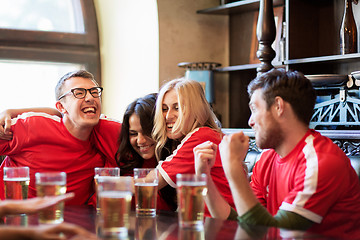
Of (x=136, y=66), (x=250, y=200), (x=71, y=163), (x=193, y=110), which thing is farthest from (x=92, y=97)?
(x=136, y=66)

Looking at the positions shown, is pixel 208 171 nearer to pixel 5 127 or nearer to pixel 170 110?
pixel 170 110

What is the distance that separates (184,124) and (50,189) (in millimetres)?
925

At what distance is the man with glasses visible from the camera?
2586 millimetres

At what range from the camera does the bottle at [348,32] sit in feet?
11.5

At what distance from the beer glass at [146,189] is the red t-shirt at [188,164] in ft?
1.40

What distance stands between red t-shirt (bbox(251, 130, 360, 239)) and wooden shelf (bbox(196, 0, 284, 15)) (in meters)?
2.35

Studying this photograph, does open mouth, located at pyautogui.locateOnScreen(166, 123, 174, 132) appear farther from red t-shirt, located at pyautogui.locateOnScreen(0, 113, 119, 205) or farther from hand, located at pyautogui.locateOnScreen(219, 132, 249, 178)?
hand, located at pyautogui.locateOnScreen(219, 132, 249, 178)

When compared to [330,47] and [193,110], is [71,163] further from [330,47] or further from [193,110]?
[330,47]

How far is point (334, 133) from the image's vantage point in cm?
297

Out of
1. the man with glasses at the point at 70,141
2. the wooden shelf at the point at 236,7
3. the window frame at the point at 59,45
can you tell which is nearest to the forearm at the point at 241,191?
the man with glasses at the point at 70,141

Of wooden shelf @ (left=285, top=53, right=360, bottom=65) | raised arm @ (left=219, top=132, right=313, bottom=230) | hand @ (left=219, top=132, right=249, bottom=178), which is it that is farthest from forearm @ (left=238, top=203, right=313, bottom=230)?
wooden shelf @ (left=285, top=53, right=360, bottom=65)

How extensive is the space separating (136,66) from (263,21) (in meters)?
1.30

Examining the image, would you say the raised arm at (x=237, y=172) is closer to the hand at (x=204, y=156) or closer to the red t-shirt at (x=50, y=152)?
the hand at (x=204, y=156)

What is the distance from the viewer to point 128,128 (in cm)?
254
